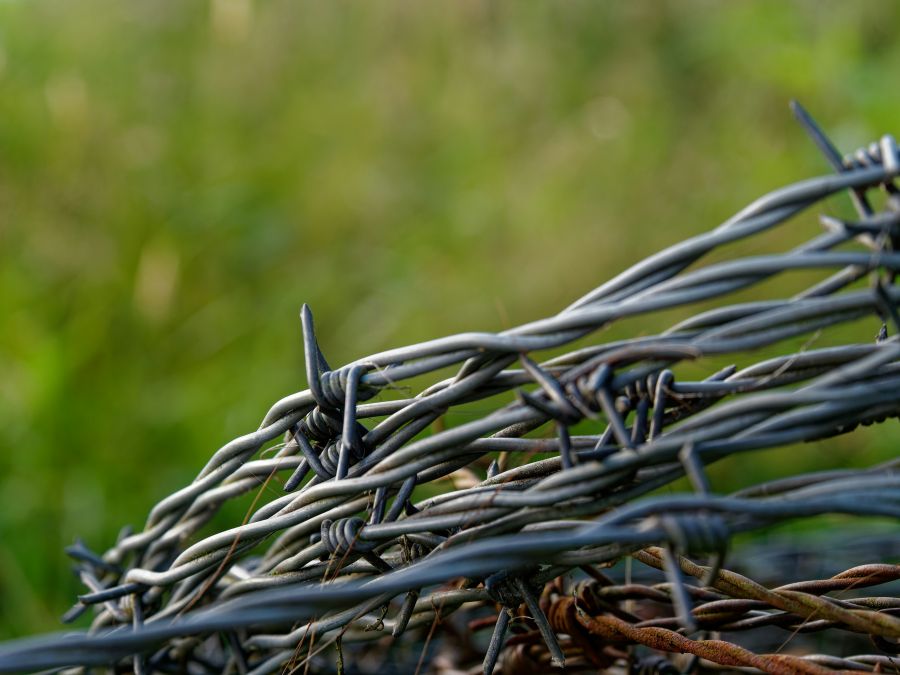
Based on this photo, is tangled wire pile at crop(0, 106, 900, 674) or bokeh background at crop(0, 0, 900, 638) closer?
tangled wire pile at crop(0, 106, 900, 674)

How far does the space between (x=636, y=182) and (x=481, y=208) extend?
0.48 meters

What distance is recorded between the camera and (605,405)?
40 centimetres

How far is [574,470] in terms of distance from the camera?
1.39ft

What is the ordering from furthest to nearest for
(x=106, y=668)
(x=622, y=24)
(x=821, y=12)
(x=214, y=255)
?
1. (x=622, y=24)
2. (x=821, y=12)
3. (x=214, y=255)
4. (x=106, y=668)

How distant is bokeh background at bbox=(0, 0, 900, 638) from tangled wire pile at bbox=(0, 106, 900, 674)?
1188 mm

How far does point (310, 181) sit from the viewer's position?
2.80 meters

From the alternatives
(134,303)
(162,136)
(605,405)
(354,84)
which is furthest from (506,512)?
(354,84)

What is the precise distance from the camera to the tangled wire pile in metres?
0.38

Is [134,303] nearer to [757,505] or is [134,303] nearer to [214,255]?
[214,255]

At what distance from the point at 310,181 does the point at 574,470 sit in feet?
8.15

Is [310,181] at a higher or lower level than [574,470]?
higher

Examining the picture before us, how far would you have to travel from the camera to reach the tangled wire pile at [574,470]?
1.25 feet

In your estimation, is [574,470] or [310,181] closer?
[574,470]

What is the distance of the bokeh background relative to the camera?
1.92m
